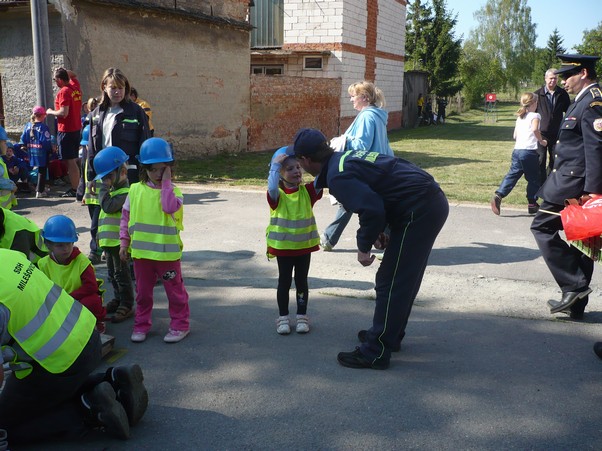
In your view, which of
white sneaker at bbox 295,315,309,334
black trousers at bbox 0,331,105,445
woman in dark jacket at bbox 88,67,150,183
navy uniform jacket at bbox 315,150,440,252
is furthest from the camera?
woman in dark jacket at bbox 88,67,150,183

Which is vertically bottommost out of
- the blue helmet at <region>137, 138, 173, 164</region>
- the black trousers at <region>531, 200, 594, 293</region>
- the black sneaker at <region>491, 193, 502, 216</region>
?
the black sneaker at <region>491, 193, 502, 216</region>

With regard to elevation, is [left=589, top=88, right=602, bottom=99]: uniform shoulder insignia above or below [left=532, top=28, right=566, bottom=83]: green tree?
below

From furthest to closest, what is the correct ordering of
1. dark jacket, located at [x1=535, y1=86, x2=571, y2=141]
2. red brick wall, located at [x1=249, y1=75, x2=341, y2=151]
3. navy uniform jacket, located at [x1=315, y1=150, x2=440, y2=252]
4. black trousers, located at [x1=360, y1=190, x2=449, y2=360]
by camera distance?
red brick wall, located at [x1=249, y1=75, x2=341, y2=151] → dark jacket, located at [x1=535, y1=86, x2=571, y2=141] → black trousers, located at [x1=360, y1=190, x2=449, y2=360] → navy uniform jacket, located at [x1=315, y1=150, x2=440, y2=252]

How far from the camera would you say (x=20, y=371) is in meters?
3.06

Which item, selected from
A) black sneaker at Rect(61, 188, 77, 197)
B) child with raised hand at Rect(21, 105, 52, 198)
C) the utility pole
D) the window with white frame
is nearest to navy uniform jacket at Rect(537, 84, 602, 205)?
black sneaker at Rect(61, 188, 77, 197)

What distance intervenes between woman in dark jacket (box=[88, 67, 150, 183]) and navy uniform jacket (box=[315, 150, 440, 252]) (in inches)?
113

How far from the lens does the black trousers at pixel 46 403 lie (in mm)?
3109

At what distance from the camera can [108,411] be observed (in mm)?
3199

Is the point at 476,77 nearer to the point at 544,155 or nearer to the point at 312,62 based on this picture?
the point at 312,62

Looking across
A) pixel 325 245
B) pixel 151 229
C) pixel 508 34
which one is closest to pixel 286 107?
pixel 325 245

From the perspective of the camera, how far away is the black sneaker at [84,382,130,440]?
3.20 metres

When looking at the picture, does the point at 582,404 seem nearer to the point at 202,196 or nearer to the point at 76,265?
the point at 76,265

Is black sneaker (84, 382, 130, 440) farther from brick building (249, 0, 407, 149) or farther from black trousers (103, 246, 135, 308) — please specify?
brick building (249, 0, 407, 149)

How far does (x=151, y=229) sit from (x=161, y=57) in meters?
11.1
